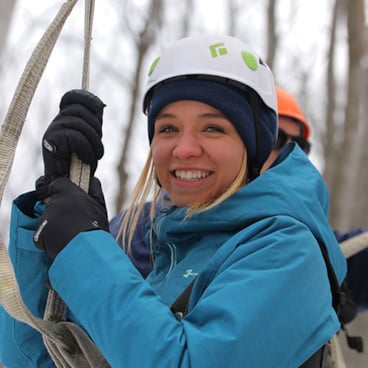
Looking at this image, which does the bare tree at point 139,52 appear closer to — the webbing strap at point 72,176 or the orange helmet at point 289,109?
the orange helmet at point 289,109

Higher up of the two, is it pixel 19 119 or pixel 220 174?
pixel 19 119

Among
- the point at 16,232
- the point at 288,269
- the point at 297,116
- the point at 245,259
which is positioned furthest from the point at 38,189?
the point at 297,116

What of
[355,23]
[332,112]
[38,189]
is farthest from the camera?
[332,112]

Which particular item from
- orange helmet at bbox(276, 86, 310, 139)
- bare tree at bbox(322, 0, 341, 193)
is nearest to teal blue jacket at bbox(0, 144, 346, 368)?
orange helmet at bbox(276, 86, 310, 139)

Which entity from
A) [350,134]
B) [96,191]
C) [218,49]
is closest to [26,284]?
[96,191]

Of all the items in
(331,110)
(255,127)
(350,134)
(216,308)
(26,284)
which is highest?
(255,127)

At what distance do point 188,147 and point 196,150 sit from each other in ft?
0.10

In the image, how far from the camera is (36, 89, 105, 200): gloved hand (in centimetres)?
162

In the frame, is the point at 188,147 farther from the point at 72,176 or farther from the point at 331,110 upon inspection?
the point at 331,110

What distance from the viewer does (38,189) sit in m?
1.71

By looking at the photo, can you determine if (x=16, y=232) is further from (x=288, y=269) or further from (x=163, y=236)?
(x=288, y=269)

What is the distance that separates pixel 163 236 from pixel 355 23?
5.56 m

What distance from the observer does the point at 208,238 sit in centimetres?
176

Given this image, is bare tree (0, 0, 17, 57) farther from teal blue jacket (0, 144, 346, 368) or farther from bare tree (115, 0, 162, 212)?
bare tree (115, 0, 162, 212)
